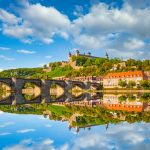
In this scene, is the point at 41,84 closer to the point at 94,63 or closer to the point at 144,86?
the point at 144,86

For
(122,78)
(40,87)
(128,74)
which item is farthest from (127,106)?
(122,78)

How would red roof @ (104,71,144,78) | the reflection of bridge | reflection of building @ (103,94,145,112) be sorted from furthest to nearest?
red roof @ (104,71,144,78)
the reflection of bridge
reflection of building @ (103,94,145,112)

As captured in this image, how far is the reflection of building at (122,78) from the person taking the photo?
110 metres

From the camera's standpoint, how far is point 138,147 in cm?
1446

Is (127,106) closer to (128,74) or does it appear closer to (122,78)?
(128,74)

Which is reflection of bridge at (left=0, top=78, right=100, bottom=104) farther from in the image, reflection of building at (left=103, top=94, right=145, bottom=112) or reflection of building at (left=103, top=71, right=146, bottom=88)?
reflection of building at (left=103, top=71, right=146, bottom=88)

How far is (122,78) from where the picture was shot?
378 ft

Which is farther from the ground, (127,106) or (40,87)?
(40,87)

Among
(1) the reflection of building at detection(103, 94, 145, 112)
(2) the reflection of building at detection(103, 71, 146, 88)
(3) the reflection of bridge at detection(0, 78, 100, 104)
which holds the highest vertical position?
(2) the reflection of building at detection(103, 71, 146, 88)

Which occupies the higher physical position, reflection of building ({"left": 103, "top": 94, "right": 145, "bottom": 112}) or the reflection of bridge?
the reflection of bridge

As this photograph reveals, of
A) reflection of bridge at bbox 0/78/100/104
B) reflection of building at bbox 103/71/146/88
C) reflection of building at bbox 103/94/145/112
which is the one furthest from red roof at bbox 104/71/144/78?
reflection of building at bbox 103/94/145/112

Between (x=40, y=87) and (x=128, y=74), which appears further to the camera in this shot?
(x=128, y=74)

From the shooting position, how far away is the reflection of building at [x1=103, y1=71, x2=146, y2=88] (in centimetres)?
11034

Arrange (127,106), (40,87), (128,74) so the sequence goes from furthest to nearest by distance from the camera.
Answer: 1. (128,74)
2. (40,87)
3. (127,106)
